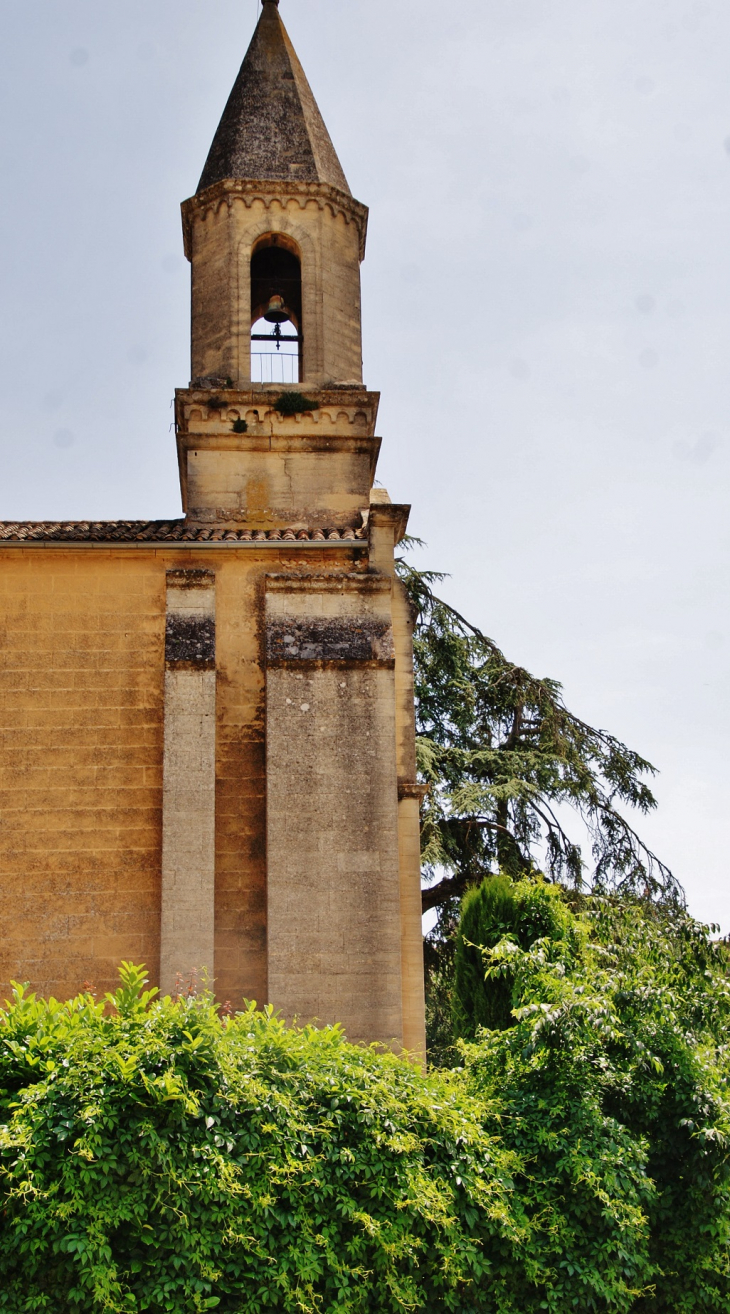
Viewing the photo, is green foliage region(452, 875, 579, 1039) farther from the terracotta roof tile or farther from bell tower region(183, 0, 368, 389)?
bell tower region(183, 0, 368, 389)

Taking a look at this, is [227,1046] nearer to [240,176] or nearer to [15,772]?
[15,772]

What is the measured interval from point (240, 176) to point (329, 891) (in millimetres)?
9098

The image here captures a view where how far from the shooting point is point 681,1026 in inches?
327

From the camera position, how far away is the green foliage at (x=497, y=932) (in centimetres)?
964

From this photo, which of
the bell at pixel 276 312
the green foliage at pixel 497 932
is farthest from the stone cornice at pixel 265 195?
the green foliage at pixel 497 932

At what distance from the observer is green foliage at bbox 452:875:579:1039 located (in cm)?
964

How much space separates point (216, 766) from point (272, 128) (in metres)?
8.79

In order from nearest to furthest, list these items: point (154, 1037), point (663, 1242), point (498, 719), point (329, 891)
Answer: point (154, 1037), point (663, 1242), point (329, 891), point (498, 719)

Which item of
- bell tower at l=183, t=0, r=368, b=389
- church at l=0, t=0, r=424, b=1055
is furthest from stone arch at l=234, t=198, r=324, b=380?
church at l=0, t=0, r=424, b=1055

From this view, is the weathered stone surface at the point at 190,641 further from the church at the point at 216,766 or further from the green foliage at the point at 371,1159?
the green foliage at the point at 371,1159

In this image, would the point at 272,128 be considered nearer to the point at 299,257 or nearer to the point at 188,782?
the point at 299,257

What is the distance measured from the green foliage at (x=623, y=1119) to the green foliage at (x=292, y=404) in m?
8.02

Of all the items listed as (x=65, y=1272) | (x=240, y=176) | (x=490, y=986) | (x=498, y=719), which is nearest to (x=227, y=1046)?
(x=65, y=1272)

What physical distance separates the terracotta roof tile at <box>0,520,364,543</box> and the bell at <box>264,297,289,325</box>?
332 centimetres
